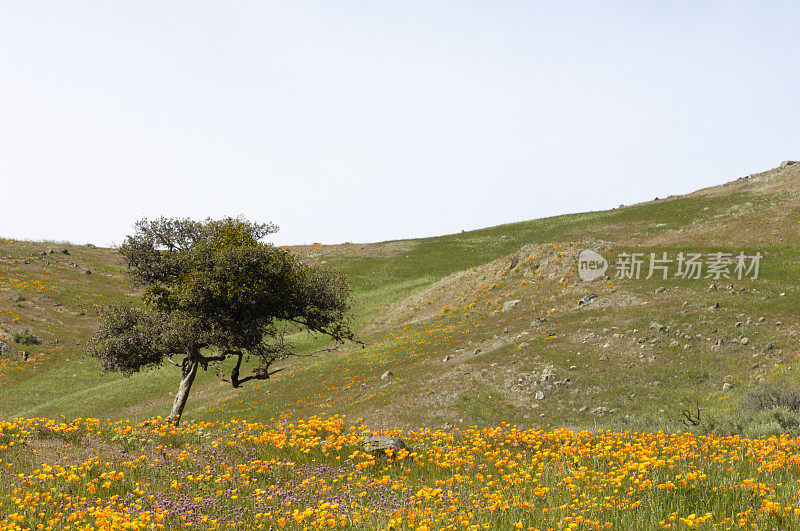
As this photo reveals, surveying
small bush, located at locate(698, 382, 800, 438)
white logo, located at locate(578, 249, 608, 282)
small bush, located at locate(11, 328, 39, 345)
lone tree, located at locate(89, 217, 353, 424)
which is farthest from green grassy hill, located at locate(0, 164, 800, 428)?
lone tree, located at locate(89, 217, 353, 424)

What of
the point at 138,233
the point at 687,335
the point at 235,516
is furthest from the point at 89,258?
the point at 235,516

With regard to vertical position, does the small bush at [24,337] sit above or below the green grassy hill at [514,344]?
above

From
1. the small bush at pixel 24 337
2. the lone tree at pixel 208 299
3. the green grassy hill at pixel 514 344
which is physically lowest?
the green grassy hill at pixel 514 344

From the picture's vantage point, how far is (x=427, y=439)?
11.0m

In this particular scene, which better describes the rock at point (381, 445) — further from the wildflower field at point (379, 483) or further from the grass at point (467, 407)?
the grass at point (467, 407)

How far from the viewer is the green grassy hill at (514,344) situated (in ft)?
79.5

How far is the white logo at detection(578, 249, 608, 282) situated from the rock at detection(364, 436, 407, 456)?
32380 millimetres

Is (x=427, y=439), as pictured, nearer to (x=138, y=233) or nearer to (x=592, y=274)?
(x=138, y=233)

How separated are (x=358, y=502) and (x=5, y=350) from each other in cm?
5154

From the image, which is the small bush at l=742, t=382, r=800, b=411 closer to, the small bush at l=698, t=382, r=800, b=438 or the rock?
the small bush at l=698, t=382, r=800, b=438

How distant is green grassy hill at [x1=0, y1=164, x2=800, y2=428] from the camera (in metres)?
24.2

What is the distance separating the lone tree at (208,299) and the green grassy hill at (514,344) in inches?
211

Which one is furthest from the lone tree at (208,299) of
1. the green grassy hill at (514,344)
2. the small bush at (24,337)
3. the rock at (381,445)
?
the small bush at (24,337)

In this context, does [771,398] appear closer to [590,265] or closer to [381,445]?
[381,445]
